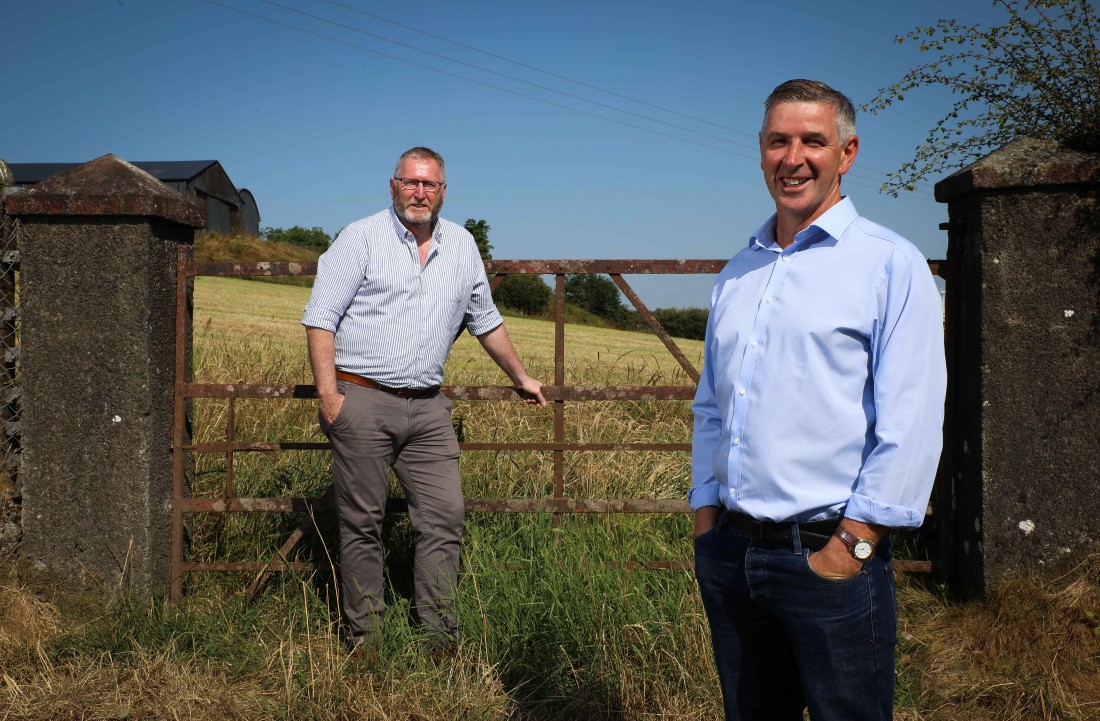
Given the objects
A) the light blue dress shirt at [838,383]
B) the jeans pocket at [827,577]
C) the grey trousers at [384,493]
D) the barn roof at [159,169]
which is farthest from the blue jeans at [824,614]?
the barn roof at [159,169]

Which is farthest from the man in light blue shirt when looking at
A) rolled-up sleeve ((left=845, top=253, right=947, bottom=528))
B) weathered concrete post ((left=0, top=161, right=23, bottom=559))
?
weathered concrete post ((left=0, top=161, right=23, bottom=559))

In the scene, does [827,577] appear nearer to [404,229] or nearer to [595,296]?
[404,229]

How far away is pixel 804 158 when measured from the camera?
80.2 inches

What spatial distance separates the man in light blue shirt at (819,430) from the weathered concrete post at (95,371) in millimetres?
3078

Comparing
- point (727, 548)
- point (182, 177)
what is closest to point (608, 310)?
point (182, 177)

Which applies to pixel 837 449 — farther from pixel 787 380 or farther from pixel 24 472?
pixel 24 472

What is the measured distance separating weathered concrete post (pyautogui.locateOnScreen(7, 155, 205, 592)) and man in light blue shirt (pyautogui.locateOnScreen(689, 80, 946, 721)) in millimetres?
3078

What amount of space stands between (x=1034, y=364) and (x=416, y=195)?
2.84 m

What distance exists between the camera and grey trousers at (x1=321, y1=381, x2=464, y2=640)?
3645 mm

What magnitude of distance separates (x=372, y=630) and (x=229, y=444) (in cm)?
128

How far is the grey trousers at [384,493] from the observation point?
364 centimetres

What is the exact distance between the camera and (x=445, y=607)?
3.74 metres

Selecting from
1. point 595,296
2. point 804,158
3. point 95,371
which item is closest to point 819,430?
point 804,158

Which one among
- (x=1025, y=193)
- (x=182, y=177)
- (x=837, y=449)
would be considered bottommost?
(x=837, y=449)
